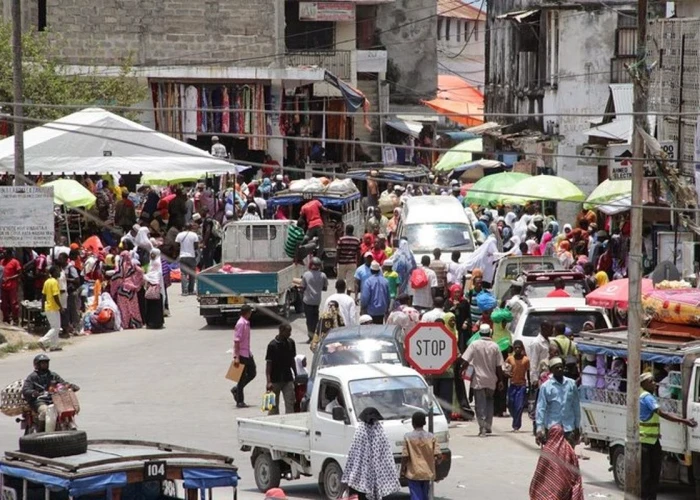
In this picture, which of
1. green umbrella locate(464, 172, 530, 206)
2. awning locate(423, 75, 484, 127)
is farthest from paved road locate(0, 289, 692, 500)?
awning locate(423, 75, 484, 127)

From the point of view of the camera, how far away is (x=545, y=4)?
1794 inches

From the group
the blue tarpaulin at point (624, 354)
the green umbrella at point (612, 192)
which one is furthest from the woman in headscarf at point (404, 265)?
the blue tarpaulin at point (624, 354)

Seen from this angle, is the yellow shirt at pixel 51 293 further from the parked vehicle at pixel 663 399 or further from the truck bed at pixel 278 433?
the parked vehicle at pixel 663 399

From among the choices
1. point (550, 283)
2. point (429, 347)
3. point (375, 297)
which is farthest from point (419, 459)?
point (375, 297)

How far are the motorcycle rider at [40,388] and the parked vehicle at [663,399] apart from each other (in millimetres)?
6013

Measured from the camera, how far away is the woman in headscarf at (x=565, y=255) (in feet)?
92.7

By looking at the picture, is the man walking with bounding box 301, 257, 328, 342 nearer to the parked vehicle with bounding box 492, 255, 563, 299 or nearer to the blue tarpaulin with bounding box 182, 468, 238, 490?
the parked vehicle with bounding box 492, 255, 563, 299

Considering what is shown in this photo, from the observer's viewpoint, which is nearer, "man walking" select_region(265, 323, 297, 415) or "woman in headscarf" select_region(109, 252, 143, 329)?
"man walking" select_region(265, 323, 297, 415)

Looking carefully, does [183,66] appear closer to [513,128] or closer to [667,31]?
[513,128]

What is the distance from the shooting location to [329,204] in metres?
35.3

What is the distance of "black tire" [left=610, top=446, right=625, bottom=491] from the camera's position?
58.2 ft

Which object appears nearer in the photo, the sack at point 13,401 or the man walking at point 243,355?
the sack at point 13,401

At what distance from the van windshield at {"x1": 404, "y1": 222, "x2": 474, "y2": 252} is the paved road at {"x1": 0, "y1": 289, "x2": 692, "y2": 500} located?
3.11m

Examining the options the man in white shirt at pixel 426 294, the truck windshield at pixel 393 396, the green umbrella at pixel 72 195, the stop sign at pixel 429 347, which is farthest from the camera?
the green umbrella at pixel 72 195
